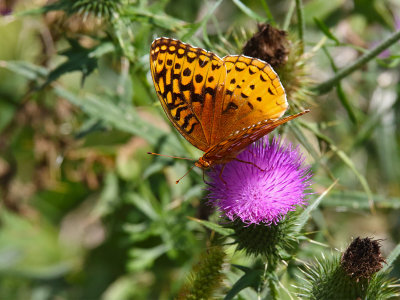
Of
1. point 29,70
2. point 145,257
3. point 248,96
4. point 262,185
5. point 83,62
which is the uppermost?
point 29,70

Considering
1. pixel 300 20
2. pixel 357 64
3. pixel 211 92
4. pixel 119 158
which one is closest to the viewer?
pixel 211 92

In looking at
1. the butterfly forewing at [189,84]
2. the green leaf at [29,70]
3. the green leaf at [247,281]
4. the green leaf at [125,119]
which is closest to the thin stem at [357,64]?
the butterfly forewing at [189,84]

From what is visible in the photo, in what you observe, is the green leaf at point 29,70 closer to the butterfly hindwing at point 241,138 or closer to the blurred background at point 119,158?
the blurred background at point 119,158

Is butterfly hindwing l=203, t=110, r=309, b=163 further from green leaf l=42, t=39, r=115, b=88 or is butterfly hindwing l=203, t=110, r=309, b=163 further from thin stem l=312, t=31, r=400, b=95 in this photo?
green leaf l=42, t=39, r=115, b=88

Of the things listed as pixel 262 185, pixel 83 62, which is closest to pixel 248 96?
pixel 262 185

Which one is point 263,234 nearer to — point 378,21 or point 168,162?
point 168,162

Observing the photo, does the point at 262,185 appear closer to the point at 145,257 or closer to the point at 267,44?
the point at 267,44

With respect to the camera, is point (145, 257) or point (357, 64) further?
point (145, 257)
